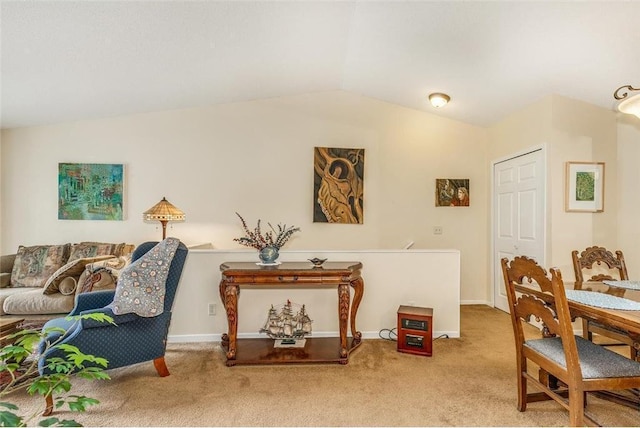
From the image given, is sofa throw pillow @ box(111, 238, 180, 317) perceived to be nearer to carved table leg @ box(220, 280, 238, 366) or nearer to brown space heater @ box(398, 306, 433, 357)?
carved table leg @ box(220, 280, 238, 366)

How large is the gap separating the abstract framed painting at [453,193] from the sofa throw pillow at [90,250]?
4363 mm

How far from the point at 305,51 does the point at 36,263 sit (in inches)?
157

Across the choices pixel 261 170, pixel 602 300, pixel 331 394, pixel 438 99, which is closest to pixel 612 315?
pixel 602 300

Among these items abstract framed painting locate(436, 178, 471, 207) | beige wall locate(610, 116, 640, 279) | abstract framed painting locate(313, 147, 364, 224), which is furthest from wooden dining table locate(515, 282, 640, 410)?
abstract framed painting locate(313, 147, 364, 224)

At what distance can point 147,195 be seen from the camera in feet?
14.8

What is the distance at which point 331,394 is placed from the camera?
2.18 metres

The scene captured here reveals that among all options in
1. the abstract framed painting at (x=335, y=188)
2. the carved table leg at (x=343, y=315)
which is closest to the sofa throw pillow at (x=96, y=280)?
the carved table leg at (x=343, y=315)

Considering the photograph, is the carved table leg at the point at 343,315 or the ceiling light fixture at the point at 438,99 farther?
the ceiling light fixture at the point at 438,99

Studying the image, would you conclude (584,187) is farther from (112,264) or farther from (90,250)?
(90,250)

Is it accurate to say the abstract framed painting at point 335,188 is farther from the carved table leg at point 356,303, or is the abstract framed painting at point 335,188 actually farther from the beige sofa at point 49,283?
the beige sofa at point 49,283

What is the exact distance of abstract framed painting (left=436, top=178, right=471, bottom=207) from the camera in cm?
466

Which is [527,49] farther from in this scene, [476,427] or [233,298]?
[233,298]

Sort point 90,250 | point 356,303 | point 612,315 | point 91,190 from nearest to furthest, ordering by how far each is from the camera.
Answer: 1. point 612,315
2. point 356,303
3. point 90,250
4. point 91,190

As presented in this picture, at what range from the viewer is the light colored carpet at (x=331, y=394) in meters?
1.92
